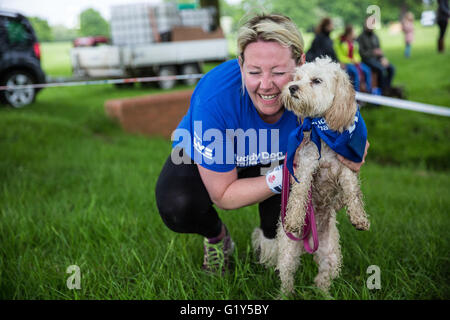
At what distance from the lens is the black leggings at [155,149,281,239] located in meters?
2.75

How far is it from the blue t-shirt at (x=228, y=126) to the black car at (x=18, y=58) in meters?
8.34

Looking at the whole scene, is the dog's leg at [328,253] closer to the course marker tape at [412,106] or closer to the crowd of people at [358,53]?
the course marker tape at [412,106]

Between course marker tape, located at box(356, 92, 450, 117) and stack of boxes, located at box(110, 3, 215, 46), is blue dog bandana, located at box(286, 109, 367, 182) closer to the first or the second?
course marker tape, located at box(356, 92, 450, 117)

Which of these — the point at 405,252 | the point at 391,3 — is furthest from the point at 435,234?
the point at 391,3

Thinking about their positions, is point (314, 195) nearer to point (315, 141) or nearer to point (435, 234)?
point (315, 141)

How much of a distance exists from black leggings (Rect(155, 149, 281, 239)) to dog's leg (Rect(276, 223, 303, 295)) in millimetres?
532

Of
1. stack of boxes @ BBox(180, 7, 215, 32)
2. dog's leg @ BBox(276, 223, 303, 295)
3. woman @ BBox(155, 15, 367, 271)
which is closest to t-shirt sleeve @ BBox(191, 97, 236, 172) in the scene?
woman @ BBox(155, 15, 367, 271)

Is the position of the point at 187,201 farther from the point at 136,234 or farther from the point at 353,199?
the point at 353,199

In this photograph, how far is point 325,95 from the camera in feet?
6.53

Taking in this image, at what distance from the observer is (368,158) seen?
25.8 ft

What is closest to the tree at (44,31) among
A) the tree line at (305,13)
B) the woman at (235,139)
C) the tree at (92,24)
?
the tree line at (305,13)

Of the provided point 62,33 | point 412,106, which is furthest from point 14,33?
point 62,33

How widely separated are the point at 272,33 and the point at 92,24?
81076 millimetres

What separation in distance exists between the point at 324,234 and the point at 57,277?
76.7 inches
